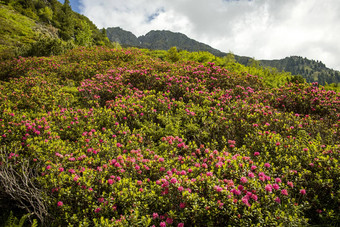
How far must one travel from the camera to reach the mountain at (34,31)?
14.1 m

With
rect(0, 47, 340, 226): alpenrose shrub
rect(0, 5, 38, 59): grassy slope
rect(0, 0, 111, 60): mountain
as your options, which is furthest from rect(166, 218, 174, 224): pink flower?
rect(0, 5, 38, 59): grassy slope

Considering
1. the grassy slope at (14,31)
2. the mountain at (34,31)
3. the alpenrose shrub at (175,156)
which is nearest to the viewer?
the alpenrose shrub at (175,156)

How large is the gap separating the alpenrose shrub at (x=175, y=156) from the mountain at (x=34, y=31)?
855cm

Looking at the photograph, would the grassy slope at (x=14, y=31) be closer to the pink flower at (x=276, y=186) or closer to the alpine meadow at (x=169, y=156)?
the alpine meadow at (x=169, y=156)

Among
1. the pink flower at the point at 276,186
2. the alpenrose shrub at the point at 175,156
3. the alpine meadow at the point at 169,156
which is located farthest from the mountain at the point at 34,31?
the pink flower at the point at 276,186

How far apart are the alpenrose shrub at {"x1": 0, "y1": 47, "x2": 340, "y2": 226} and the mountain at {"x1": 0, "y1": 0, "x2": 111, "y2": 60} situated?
8554mm

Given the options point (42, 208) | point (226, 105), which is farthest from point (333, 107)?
point (42, 208)

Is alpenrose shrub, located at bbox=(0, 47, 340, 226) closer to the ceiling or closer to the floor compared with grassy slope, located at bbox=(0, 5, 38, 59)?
closer to the floor

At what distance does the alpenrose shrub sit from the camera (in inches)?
→ 106

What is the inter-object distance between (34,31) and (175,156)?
35.3m

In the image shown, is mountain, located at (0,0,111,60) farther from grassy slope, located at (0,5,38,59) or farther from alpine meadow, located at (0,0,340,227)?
alpine meadow, located at (0,0,340,227)

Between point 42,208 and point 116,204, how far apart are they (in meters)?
1.14

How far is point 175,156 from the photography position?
13.4ft

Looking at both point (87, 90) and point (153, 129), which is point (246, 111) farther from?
point (87, 90)
